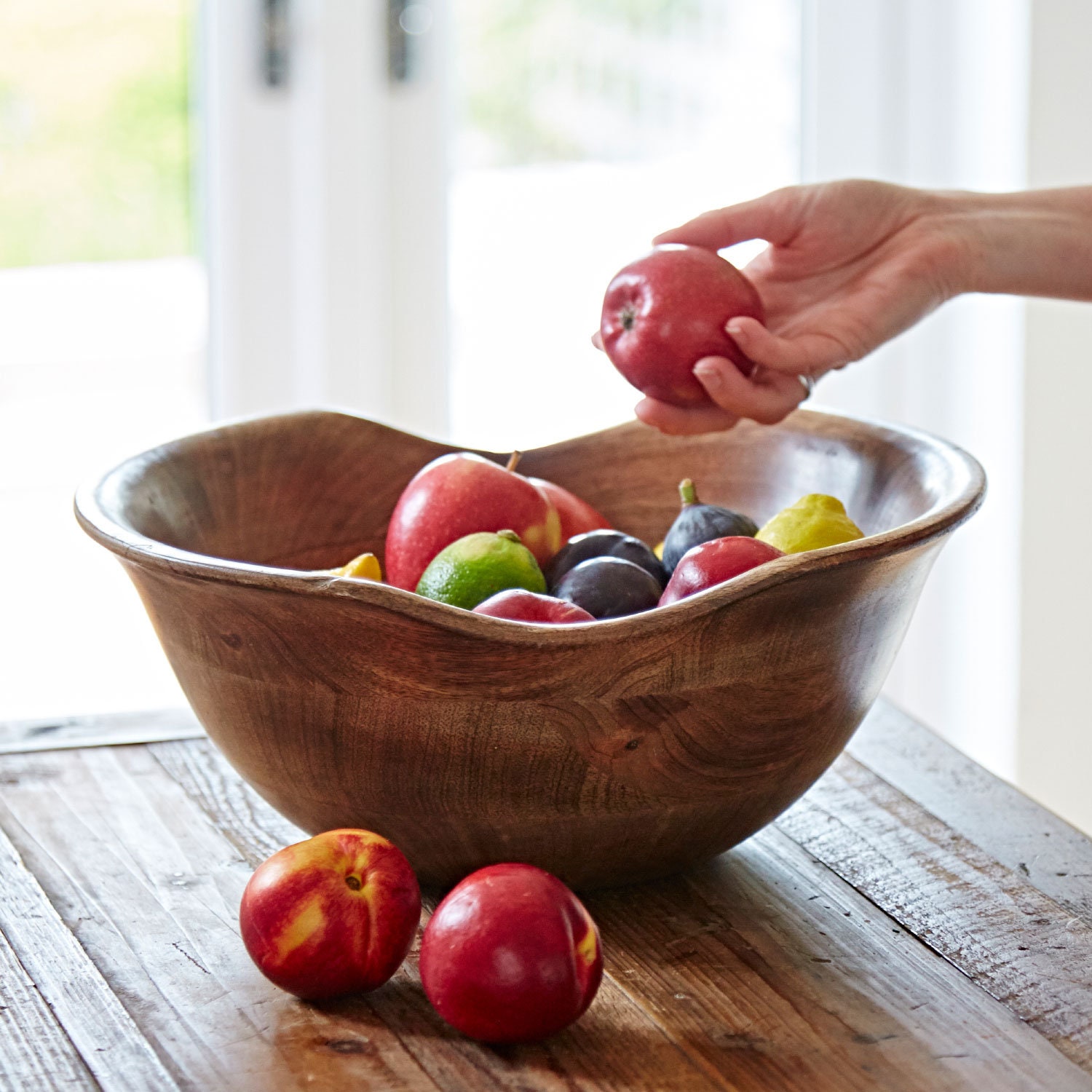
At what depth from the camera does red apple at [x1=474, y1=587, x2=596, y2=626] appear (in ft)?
2.32

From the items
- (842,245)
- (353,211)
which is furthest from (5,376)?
(842,245)

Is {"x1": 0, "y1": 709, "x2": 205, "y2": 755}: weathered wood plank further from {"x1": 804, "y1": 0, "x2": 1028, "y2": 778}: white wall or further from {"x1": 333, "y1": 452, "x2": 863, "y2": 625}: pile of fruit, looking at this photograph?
{"x1": 804, "y1": 0, "x2": 1028, "y2": 778}: white wall

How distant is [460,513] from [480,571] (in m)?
0.11

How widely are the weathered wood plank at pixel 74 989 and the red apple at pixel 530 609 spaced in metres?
0.25

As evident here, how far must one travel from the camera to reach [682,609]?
2.10 ft

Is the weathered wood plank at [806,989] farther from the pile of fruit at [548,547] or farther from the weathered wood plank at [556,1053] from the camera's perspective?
the pile of fruit at [548,547]

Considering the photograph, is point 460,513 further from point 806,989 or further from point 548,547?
point 806,989

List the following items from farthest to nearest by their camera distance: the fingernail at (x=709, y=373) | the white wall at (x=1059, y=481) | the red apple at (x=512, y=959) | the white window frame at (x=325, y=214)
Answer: the white window frame at (x=325, y=214) < the white wall at (x=1059, y=481) < the fingernail at (x=709, y=373) < the red apple at (x=512, y=959)

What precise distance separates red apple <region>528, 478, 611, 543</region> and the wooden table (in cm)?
23

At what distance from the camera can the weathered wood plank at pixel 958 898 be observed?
0.68 m

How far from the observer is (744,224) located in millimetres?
1047

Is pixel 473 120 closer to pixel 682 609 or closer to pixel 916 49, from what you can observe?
pixel 916 49

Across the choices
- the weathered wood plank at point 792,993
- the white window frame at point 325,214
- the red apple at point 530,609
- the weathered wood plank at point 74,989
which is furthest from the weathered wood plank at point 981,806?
the white window frame at point 325,214

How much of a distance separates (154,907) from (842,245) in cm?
69
